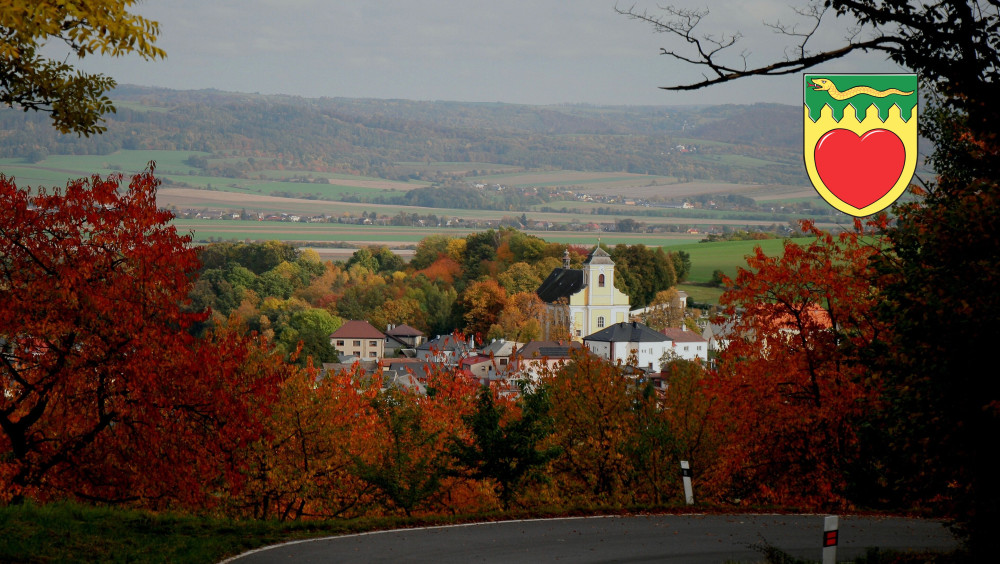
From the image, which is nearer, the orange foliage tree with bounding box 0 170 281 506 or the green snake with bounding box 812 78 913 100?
the orange foliage tree with bounding box 0 170 281 506

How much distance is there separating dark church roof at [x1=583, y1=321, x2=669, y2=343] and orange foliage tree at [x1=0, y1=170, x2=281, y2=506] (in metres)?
99.8

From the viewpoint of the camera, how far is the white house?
11606 centimetres

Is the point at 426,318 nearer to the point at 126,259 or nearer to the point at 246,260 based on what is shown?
the point at 246,260

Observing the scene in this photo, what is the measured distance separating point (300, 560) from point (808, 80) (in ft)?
33.4

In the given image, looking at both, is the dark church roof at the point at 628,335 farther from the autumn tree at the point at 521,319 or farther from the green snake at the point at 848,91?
the green snake at the point at 848,91

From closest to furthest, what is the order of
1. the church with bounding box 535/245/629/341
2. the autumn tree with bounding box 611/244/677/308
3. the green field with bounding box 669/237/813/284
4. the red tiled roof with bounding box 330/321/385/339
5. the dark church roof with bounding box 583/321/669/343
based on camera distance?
the dark church roof with bounding box 583/321/669/343 < the red tiled roof with bounding box 330/321/385/339 < the church with bounding box 535/245/629/341 < the autumn tree with bounding box 611/244/677/308 < the green field with bounding box 669/237/813/284

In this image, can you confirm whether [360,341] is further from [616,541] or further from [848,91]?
[616,541]

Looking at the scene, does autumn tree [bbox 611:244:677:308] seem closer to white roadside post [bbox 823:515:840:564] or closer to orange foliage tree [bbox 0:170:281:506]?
orange foliage tree [bbox 0:170:281:506]

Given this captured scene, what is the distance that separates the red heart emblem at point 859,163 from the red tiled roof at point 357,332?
109982mm

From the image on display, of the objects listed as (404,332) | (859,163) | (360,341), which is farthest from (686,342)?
(859,163)

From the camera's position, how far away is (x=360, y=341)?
126 m

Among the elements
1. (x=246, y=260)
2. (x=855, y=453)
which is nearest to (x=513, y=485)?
(x=855, y=453)

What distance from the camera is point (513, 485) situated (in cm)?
2053

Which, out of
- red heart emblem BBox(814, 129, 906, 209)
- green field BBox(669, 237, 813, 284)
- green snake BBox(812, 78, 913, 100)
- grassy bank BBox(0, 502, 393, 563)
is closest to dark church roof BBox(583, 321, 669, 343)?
green field BBox(669, 237, 813, 284)
